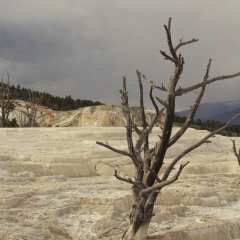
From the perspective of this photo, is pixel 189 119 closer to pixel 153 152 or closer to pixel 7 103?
pixel 153 152

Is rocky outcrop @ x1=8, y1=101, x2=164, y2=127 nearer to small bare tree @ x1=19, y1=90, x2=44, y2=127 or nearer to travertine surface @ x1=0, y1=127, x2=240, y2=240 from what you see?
small bare tree @ x1=19, y1=90, x2=44, y2=127

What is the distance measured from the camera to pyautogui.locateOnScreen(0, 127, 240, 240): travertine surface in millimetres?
5152

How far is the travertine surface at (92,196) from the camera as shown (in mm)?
5152

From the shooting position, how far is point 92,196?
6594 millimetres

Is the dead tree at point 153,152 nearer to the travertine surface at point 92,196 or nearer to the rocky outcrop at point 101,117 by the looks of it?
the travertine surface at point 92,196

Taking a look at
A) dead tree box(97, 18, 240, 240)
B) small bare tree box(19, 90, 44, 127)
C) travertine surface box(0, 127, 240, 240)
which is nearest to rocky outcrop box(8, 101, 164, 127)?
small bare tree box(19, 90, 44, 127)

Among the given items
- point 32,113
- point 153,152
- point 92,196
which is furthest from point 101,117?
point 153,152

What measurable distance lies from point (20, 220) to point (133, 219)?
6.90ft

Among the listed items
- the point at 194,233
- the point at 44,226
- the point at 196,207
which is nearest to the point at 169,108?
the point at 194,233

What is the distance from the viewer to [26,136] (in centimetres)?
1438

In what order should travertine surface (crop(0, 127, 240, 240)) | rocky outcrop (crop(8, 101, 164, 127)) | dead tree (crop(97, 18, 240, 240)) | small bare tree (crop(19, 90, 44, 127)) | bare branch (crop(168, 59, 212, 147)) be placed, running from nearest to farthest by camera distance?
dead tree (crop(97, 18, 240, 240))
bare branch (crop(168, 59, 212, 147))
travertine surface (crop(0, 127, 240, 240))
rocky outcrop (crop(8, 101, 164, 127))
small bare tree (crop(19, 90, 44, 127))

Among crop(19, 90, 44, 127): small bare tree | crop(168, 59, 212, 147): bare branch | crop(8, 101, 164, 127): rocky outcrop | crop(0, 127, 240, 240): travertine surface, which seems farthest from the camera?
crop(19, 90, 44, 127): small bare tree

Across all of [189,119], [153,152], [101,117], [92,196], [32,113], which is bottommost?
[92,196]

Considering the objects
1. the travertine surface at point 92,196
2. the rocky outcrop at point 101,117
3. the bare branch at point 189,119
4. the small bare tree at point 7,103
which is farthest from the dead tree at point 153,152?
the small bare tree at point 7,103
